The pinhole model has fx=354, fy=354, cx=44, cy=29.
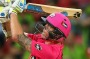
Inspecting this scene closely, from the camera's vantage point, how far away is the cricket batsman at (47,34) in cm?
376

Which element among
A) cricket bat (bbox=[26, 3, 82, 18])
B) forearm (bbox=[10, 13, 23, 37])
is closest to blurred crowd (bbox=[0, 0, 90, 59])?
cricket bat (bbox=[26, 3, 82, 18])

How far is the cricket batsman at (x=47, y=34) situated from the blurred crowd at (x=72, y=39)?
2.04 meters

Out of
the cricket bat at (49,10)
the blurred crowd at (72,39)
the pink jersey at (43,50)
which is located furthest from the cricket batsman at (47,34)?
the blurred crowd at (72,39)

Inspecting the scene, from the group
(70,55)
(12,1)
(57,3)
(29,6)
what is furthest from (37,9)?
(57,3)

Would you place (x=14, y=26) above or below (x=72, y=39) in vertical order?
above

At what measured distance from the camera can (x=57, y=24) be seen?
3754 mm

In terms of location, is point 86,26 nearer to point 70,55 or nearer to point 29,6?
point 70,55

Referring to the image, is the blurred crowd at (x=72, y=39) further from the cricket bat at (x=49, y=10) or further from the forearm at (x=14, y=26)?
the forearm at (x=14, y=26)

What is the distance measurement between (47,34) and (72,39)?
2.37 metres

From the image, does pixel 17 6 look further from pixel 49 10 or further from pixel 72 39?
pixel 72 39

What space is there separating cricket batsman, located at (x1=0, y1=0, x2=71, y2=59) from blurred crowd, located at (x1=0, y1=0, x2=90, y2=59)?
204cm

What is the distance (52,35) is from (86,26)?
254 cm

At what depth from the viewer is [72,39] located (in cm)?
609

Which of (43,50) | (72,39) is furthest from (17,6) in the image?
(72,39)
